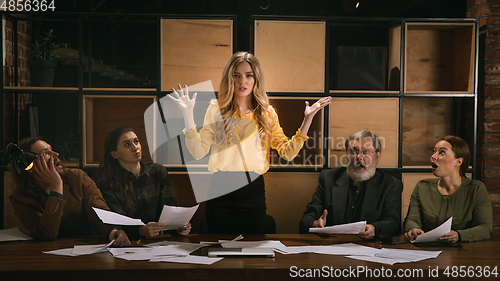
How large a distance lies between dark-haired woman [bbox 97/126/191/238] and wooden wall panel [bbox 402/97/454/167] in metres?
2.10

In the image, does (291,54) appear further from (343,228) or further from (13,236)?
(13,236)

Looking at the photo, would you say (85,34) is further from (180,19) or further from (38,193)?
(38,193)

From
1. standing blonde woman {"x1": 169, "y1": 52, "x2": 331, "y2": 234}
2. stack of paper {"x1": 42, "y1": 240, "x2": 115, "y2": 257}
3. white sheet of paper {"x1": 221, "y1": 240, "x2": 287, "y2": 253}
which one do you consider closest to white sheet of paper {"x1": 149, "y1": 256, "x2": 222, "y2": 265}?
white sheet of paper {"x1": 221, "y1": 240, "x2": 287, "y2": 253}

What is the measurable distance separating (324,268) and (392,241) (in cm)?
57

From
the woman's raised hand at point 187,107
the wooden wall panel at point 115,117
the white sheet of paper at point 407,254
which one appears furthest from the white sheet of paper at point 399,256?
the wooden wall panel at point 115,117

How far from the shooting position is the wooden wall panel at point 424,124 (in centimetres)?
328

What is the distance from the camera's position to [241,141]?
243 centimetres

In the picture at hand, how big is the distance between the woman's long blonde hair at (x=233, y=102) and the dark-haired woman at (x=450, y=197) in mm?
1008

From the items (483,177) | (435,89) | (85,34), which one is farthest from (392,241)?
(85,34)

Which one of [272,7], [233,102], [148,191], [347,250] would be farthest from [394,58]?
[272,7]

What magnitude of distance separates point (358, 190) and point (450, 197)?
532 millimetres

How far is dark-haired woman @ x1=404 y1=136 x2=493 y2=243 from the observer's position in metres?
Answer: 2.16

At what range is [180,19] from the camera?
285 cm

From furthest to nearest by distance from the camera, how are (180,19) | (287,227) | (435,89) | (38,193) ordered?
(435,89), (287,227), (180,19), (38,193)
